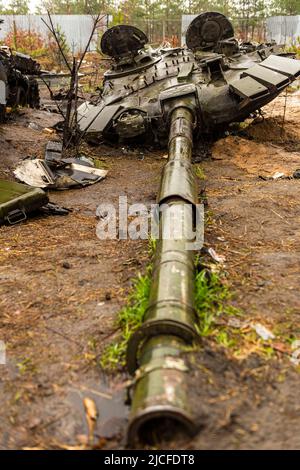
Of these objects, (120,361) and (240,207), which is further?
(240,207)

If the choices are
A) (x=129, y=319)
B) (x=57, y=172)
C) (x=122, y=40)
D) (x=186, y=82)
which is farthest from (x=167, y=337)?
(x=122, y=40)

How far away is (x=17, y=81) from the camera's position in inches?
454

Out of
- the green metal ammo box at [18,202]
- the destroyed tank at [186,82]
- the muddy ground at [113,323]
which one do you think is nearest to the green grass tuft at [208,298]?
the muddy ground at [113,323]

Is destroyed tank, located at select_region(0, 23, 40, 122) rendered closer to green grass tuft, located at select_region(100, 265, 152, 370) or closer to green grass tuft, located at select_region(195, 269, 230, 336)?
green grass tuft, located at select_region(100, 265, 152, 370)

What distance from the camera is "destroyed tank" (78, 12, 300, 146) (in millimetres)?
8070

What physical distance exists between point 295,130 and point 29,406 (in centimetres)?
860

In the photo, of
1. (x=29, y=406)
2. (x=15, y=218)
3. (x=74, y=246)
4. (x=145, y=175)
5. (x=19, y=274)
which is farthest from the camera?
(x=145, y=175)

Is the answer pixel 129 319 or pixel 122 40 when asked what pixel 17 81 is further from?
pixel 129 319

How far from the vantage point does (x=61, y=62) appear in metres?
22.6

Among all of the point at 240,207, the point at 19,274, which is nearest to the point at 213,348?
the point at 19,274

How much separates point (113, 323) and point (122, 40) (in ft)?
25.6
